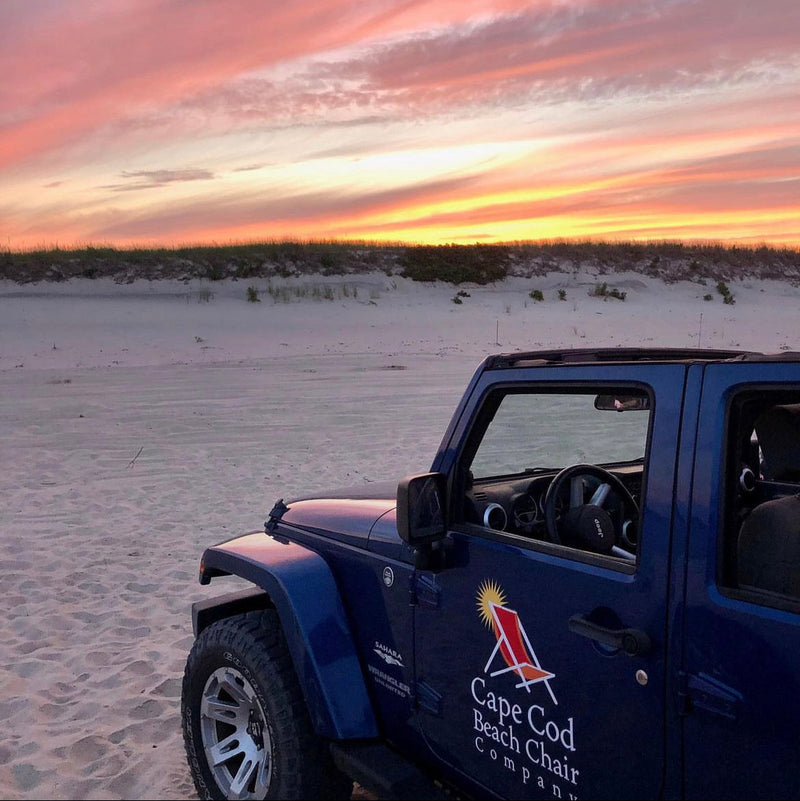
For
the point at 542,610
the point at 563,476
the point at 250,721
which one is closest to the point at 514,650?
the point at 542,610

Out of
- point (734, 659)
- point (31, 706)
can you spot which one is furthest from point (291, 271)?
point (734, 659)

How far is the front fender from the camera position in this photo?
10.0 feet

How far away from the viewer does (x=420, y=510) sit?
2.68 metres

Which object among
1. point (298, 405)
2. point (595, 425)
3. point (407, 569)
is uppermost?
point (595, 425)

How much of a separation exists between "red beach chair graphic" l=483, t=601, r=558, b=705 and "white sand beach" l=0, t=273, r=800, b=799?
191cm

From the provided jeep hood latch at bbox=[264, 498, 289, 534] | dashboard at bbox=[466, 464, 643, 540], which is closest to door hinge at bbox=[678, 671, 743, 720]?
dashboard at bbox=[466, 464, 643, 540]

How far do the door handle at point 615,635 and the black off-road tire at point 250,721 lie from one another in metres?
1.31

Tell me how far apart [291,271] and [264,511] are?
2911cm

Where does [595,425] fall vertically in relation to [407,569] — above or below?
above

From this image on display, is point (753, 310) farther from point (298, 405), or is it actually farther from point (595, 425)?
point (595, 425)

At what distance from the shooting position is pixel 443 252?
39719mm

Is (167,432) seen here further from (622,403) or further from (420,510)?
(622,403)

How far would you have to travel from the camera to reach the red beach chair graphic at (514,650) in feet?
8.04

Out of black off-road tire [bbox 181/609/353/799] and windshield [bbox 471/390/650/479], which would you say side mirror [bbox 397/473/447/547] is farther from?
black off-road tire [bbox 181/609/353/799]
